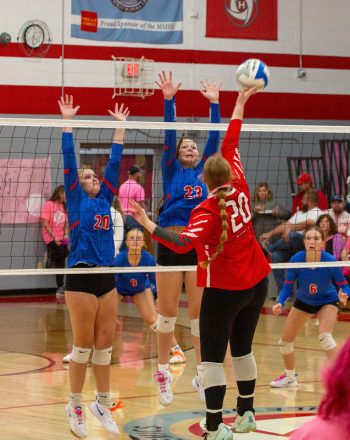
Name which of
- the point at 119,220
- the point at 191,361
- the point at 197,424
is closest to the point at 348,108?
the point at 119,220

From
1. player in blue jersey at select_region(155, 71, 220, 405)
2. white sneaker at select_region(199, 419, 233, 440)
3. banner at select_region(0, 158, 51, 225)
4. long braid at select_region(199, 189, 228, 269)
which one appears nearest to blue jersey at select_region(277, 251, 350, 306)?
player in blue jersey at select_region(155, 71, 220, 405)

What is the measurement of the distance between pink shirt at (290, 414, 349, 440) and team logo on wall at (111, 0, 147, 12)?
15.3 meters

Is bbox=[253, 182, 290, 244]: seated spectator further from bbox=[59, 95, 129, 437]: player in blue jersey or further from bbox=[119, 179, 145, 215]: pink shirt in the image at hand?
bbox=[59, 95, 129, 437]: player in blue jersey

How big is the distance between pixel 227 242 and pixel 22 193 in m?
10.6

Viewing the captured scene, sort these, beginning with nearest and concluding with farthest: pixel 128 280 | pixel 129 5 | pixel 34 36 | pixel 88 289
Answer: pixel 88 289 → pixel 128 280 → pixel 34 36 → pixel 129 5

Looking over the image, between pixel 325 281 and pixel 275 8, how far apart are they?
1045 cm

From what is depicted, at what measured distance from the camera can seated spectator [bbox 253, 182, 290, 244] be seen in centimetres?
1529

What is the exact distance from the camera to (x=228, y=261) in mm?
5926

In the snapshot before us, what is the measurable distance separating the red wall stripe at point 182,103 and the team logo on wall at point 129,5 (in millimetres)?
1498

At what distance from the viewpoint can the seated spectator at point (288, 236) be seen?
14.6 metres

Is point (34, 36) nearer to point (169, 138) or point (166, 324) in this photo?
point (169, 138)

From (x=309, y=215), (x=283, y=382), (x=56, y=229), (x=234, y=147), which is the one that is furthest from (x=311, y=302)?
(x=56, y=229)

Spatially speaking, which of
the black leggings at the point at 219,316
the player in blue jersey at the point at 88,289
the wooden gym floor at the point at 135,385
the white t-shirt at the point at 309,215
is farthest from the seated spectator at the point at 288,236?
the black leggings at the point at 219,316

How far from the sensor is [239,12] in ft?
59.2
